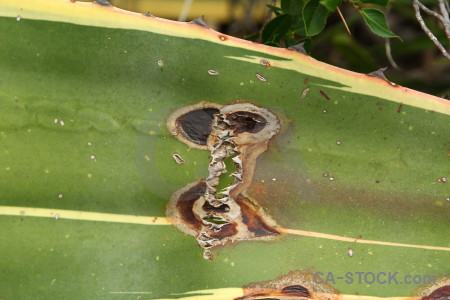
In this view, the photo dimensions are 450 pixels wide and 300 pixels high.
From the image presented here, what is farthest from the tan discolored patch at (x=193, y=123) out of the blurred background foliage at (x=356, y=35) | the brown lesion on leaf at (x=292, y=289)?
the blurred background foliage at (x=356, y=35)

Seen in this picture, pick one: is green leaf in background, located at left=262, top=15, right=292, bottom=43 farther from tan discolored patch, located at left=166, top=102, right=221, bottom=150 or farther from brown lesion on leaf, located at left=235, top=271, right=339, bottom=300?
brown lesion on leaf, located at left=235, top=271, right=339, bottom=300

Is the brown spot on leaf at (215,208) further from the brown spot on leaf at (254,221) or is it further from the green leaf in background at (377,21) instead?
the green leaf in background at (377,21)

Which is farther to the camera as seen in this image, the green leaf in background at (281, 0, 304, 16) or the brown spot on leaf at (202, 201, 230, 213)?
the green leaf in background at (281, 0, 304, 16)

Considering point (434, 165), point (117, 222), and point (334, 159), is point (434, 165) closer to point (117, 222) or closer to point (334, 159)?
point (334, 159)

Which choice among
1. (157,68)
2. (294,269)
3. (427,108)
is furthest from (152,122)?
(427,108)

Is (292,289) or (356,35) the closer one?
(292,289)

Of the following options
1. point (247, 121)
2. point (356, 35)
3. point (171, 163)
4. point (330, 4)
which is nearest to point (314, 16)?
point (330, 4)

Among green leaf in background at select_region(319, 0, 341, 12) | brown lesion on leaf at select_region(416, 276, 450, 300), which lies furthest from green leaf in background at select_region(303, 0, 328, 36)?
brown lesion on leaf at select_region(416, 276, 450, 300)

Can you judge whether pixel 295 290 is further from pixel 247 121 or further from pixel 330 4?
pixel 330 4
